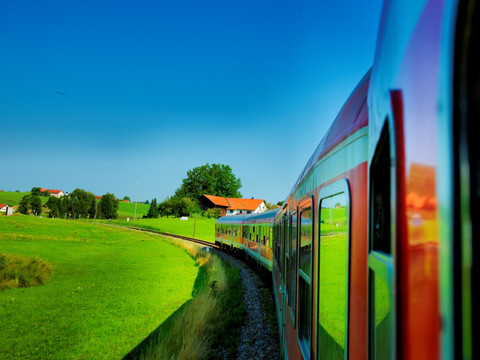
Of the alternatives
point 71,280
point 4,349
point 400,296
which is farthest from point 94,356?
point 71,280

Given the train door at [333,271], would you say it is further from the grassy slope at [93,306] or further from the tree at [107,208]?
the tree at [107,208]

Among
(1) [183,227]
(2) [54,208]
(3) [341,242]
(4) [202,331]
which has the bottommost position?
(4) [202,331]

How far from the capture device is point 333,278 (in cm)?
198

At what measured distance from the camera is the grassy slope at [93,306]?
994 cm

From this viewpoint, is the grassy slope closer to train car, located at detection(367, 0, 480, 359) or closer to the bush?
the bush

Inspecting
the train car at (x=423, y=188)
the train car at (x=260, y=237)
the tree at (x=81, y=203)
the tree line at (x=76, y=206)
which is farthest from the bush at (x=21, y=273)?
the tree at (x=81, y=203)

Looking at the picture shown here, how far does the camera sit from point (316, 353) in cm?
232

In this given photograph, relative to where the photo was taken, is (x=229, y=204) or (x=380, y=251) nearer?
(x=380, y=251)

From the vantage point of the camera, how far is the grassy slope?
9.94 meters

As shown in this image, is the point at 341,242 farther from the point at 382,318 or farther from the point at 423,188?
the point at 423,188

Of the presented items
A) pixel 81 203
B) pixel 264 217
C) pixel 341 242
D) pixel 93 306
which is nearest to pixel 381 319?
pixel 341 242

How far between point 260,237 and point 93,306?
26.8 ft

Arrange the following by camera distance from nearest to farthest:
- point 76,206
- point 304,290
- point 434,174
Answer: point 434,174
point 304,290
point 76,206

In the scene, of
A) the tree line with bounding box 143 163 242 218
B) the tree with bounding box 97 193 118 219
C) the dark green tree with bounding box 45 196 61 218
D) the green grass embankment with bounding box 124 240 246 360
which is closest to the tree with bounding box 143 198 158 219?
the tree line with bounding box 143 163 242 218
